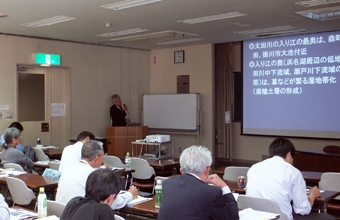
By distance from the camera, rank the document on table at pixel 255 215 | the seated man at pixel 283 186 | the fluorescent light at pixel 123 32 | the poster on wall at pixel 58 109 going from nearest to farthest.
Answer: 1. the document on table at pixel 255 215
2. the seated man at pixel 283 186
3. the fluorescent light at pixel 123 32
4. the poster on wall at pixel 58 109

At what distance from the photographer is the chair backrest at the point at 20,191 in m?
4.44

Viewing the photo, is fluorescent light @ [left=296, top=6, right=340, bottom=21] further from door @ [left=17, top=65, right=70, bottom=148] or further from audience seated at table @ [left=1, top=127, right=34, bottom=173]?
door @ [left=17, top=65, right=70, bottom=148]

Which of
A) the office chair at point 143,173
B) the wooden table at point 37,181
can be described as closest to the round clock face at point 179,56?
the office chair at point 143,173

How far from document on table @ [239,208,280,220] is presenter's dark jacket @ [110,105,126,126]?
7.53 metres

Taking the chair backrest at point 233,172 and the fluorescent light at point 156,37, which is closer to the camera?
the chair backrest at point 233,172

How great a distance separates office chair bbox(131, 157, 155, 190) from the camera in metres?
6.27

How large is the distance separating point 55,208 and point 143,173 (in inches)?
121

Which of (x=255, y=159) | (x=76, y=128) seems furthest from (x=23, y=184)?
(x=255, y=159)

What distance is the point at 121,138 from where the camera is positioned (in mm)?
10359

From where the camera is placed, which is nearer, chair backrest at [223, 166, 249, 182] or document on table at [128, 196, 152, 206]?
document on table at [128, 196, 152, 206]

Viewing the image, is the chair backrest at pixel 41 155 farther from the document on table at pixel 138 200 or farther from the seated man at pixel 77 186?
the document on table at pixel 138 200

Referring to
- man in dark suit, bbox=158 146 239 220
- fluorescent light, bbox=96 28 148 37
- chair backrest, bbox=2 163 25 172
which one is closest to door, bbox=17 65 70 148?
fluorescent light, bbox=96 28 148 37

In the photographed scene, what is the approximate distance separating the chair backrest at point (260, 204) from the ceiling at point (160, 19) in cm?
366

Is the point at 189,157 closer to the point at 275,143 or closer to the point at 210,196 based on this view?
the point at 210,196
